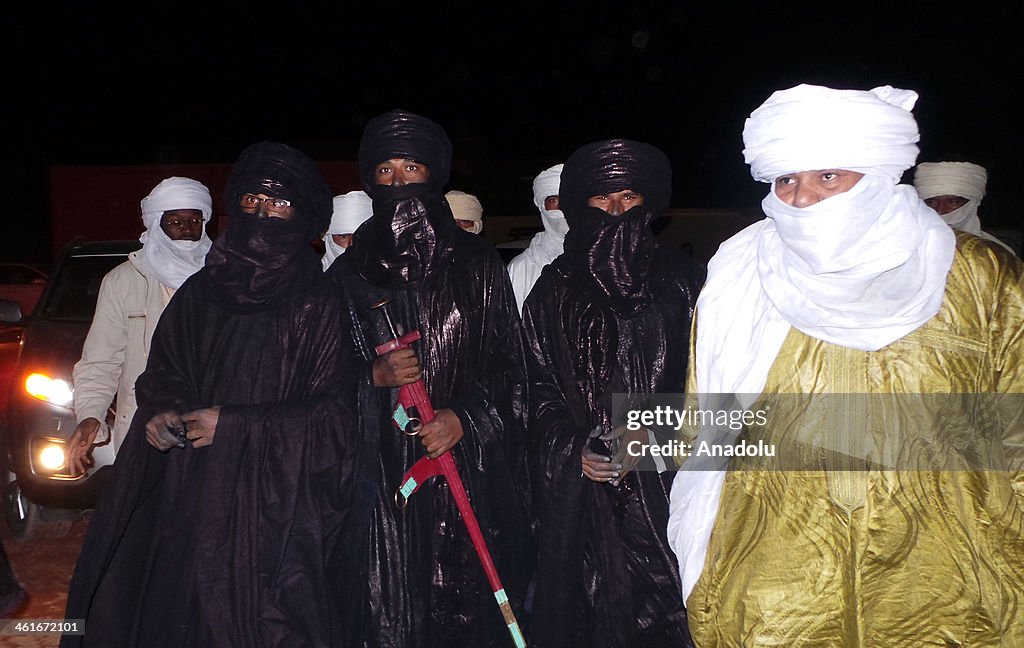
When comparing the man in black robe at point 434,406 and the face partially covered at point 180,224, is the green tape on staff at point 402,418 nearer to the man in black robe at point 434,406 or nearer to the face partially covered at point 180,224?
the man in black robe at point 434,406

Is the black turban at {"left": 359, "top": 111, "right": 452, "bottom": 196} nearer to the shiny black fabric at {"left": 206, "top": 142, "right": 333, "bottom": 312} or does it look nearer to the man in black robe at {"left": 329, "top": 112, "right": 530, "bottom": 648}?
the man in black robe at {"left": 329, "top": 112, "right": 530, "bottom": 648}

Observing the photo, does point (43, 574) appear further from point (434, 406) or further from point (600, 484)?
point (600, 484)

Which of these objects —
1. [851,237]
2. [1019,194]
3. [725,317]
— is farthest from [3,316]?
[1019,194]

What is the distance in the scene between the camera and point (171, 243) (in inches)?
166

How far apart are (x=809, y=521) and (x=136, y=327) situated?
2.98 metres

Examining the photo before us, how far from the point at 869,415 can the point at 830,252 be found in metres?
0.38

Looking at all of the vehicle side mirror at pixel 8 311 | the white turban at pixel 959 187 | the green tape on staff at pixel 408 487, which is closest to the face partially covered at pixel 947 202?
the white turban at pixel 959 187

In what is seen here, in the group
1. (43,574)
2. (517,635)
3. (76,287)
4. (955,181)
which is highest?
(955,181)

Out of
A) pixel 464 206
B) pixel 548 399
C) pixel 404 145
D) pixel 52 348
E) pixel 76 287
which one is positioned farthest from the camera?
pixel 464 206

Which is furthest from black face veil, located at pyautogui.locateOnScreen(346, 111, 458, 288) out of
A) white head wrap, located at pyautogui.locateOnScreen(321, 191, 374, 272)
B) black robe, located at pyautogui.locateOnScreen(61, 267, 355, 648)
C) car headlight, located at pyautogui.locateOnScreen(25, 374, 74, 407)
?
car headlight, located at pyautogui.locateOnScreen(25, 374, 74, 407)

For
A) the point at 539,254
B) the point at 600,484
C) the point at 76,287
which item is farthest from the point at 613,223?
the point at 76,287

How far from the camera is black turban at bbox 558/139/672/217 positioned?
3463 millimetres

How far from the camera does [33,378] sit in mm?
5379

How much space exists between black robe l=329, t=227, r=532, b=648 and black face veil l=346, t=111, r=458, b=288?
0.11ft
